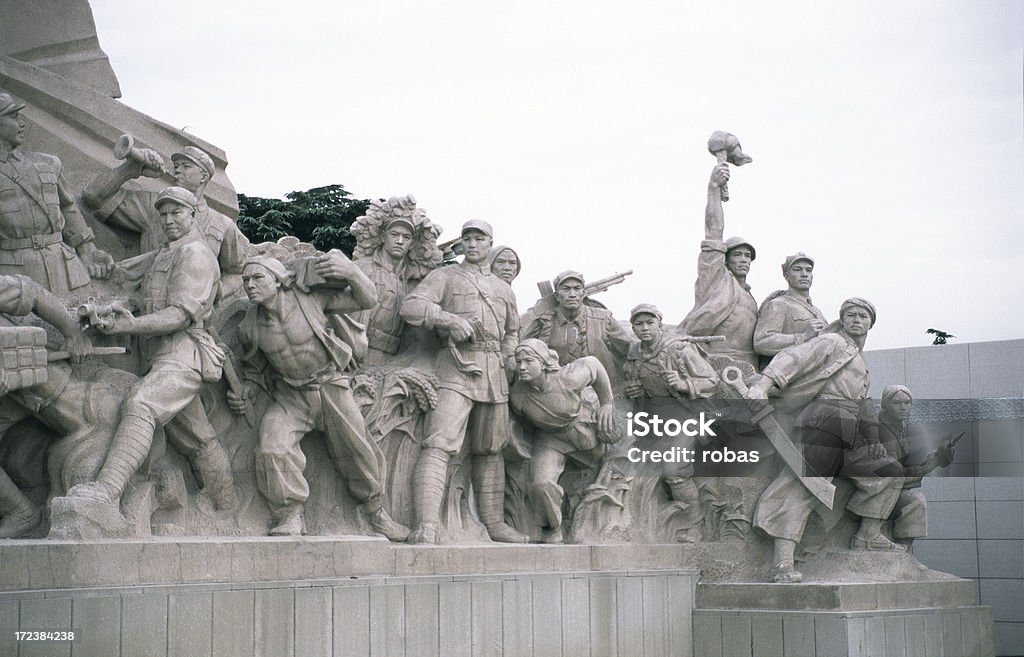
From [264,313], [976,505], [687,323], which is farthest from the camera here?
[976,505]

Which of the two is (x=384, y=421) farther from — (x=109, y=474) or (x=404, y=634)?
(x=109, y=474)

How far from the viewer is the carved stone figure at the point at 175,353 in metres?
9.85

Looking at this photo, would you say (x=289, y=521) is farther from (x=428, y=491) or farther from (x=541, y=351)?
(x=541, y=351)

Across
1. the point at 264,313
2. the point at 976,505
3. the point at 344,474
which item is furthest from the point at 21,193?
the point at 976,505

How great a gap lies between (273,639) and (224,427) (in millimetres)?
1532

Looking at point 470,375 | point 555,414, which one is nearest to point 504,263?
point 470,375

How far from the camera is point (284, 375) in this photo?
35.3ft

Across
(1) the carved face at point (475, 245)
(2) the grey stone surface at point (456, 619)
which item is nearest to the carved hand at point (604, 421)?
(1) the carved face at point (475, 245)

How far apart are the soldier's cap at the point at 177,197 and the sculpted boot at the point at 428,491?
248cm

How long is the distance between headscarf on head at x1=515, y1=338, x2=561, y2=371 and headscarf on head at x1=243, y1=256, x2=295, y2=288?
205 cm

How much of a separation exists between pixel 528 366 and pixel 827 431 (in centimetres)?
263

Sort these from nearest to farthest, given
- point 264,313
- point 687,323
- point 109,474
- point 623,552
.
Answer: point 109,474, point 264,313, point 623,552, point 687,323

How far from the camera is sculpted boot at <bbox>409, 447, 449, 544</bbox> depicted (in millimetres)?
11383

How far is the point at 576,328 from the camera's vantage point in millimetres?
12820
